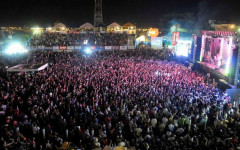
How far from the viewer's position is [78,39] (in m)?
33.0

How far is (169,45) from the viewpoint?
105 feet

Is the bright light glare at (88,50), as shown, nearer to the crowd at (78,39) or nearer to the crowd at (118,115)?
the crowd at (78,39)

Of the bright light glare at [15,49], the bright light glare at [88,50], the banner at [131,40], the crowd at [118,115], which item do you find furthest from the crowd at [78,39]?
the crowd at [118,115]

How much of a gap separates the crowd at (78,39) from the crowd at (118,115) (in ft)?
55.6

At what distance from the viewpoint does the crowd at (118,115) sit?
725 centimetres

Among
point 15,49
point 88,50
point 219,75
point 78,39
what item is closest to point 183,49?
point 219,75

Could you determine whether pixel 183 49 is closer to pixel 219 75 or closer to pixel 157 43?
pixel 157 43

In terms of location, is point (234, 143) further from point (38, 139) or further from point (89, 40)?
point (89, 40)

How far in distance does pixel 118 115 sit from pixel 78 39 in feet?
84.6

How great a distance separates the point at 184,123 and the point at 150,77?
6.34m

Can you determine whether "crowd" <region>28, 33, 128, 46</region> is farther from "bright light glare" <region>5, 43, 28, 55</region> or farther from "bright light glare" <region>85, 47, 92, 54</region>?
"bright light glare" <region>5, 43, 28, 55</region>

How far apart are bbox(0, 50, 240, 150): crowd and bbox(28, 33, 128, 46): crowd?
1694 centimetres

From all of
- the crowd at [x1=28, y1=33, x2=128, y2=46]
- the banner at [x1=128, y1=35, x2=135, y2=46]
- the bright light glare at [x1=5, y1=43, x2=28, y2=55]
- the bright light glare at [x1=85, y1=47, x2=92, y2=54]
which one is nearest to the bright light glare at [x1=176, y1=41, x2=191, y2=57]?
the banner at [x1=128, y1=35, x2=135, y2=46]

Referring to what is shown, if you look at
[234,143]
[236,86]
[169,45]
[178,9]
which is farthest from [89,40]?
[178,9]
